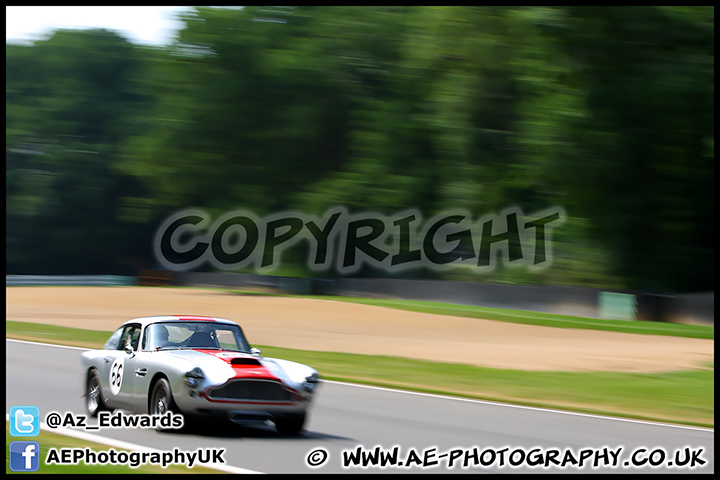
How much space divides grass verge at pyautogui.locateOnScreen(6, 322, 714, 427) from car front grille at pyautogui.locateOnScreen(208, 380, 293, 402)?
5150mm

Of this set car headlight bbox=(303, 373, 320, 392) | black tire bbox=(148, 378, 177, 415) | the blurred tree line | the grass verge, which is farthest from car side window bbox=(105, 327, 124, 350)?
the blurred tree line

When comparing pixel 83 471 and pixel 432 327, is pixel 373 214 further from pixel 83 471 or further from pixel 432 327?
pixel 83 471

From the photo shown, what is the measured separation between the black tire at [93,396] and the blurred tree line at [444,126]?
1820cm

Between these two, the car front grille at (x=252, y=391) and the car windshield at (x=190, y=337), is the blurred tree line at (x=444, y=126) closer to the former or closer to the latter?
the car windshield at (x=190, y=337)

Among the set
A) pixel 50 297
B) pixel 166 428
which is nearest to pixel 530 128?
pixel 166 428

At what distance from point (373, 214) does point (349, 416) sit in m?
27.9

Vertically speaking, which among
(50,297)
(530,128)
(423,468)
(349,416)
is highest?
(530,128)

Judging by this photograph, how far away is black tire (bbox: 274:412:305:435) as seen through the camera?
8.94 m

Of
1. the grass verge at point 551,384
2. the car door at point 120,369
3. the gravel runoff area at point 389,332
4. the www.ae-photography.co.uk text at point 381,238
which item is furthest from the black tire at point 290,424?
the www.ae-photography.co.uk text at point 381,238

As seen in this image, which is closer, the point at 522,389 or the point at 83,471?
the point at 83,471

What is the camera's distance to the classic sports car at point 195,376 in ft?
28.2

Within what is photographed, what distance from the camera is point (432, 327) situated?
28547mm

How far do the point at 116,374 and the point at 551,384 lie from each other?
8.26 metres

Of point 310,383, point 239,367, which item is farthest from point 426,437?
point 239,367
